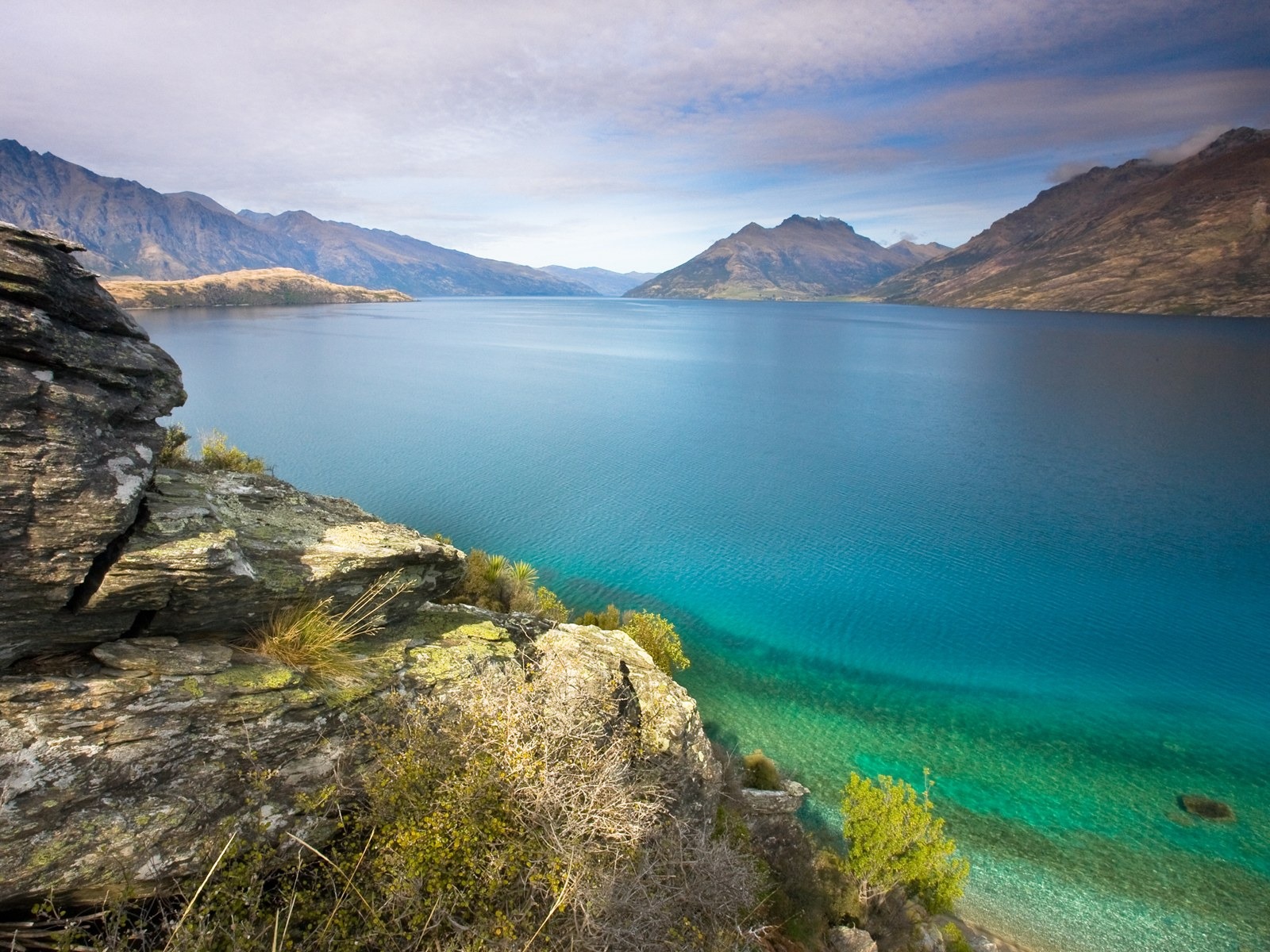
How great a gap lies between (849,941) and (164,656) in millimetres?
17125

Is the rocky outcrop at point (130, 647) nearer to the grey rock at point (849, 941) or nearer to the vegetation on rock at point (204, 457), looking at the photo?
the vegetation on rock at point (204, 457)

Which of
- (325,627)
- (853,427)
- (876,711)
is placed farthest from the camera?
(853,427)

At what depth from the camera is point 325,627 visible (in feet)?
35.5

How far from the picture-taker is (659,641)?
80.2 ft

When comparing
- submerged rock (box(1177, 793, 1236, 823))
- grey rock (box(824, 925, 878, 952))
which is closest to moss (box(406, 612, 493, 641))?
grey rock (box(824, 925, 878, 952))

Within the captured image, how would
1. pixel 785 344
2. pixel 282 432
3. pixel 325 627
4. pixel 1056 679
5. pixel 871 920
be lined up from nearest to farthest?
1. pixel 325 627
2. pixel 871 920
3. pixel 1056 679
4. pixel 282 432
5. pixel 785 344

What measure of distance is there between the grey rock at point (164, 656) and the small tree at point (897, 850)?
16.8m

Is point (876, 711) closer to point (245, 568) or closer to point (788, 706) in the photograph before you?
point (788, 706)

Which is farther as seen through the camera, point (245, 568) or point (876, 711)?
point (876, 711)

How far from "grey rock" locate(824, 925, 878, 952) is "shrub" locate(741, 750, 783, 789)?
16.7ft

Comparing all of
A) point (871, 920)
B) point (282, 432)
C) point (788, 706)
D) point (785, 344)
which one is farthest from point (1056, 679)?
point (785, 344)

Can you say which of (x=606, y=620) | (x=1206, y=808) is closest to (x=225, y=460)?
(x=606, y=620)

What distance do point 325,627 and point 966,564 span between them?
37630 mm

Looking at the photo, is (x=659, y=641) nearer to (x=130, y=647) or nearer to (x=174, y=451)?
(x=174, y=451)
